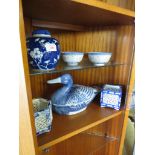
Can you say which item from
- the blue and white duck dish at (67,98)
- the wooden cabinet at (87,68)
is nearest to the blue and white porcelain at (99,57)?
the wooden cabinet at (87,68)

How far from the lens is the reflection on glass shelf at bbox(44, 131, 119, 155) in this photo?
3.05 feet

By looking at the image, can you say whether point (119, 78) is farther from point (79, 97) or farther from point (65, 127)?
point (65, 127)

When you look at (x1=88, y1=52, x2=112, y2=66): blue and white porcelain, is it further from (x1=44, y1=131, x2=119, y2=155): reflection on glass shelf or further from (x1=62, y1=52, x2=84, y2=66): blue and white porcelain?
(x1=44, y1=131, x2=119, y2=155): reflection on glass shelf

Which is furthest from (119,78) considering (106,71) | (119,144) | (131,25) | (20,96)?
(20,96)

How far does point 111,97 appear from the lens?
79 centimetres

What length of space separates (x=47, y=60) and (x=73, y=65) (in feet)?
0.53

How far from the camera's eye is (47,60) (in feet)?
1.67

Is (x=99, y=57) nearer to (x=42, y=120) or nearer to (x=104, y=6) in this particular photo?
(x=104, y=6)

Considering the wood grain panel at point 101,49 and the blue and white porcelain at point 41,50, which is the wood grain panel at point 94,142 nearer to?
the wood grain panel at point 101,49

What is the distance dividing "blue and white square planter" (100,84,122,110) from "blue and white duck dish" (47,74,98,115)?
108mm

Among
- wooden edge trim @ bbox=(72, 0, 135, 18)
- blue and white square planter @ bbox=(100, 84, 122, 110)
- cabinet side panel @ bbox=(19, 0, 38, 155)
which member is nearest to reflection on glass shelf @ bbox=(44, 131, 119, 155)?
blue and white square planter @ bbox=(100, 84, 122, 110)

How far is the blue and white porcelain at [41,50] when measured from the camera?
1.61 ft

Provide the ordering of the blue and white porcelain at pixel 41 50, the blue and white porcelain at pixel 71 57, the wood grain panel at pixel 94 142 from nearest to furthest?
the blue and white porcelain at pixel 41 50 → the blue and white porcelain at pixel 71 57 → the wood grain panel at pixel 94 142

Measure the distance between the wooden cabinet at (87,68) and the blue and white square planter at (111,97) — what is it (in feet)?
0.10
